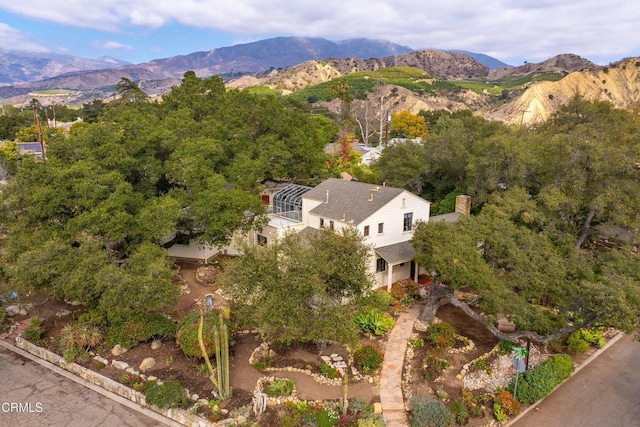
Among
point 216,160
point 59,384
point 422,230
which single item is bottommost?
point 59,384

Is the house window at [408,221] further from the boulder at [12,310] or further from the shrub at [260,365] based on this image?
the boulder at [12,310]

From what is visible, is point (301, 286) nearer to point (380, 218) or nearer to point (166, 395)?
point (166, 395)

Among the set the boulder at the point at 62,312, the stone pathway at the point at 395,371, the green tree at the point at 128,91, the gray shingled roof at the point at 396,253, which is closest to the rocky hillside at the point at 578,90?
the green tree at the point at 128,91

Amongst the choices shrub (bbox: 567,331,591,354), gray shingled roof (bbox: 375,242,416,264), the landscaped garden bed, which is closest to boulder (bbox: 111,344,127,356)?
the landscaped garden bed

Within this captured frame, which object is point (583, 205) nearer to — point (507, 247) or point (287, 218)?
point (507, 247)

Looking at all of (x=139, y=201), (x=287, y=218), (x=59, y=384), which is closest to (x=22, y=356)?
(x=59, y=384)

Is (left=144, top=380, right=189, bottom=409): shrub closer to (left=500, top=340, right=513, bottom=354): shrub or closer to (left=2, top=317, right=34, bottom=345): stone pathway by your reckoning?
(left=2, top=317, right=34, bottom=345): stone pathway
